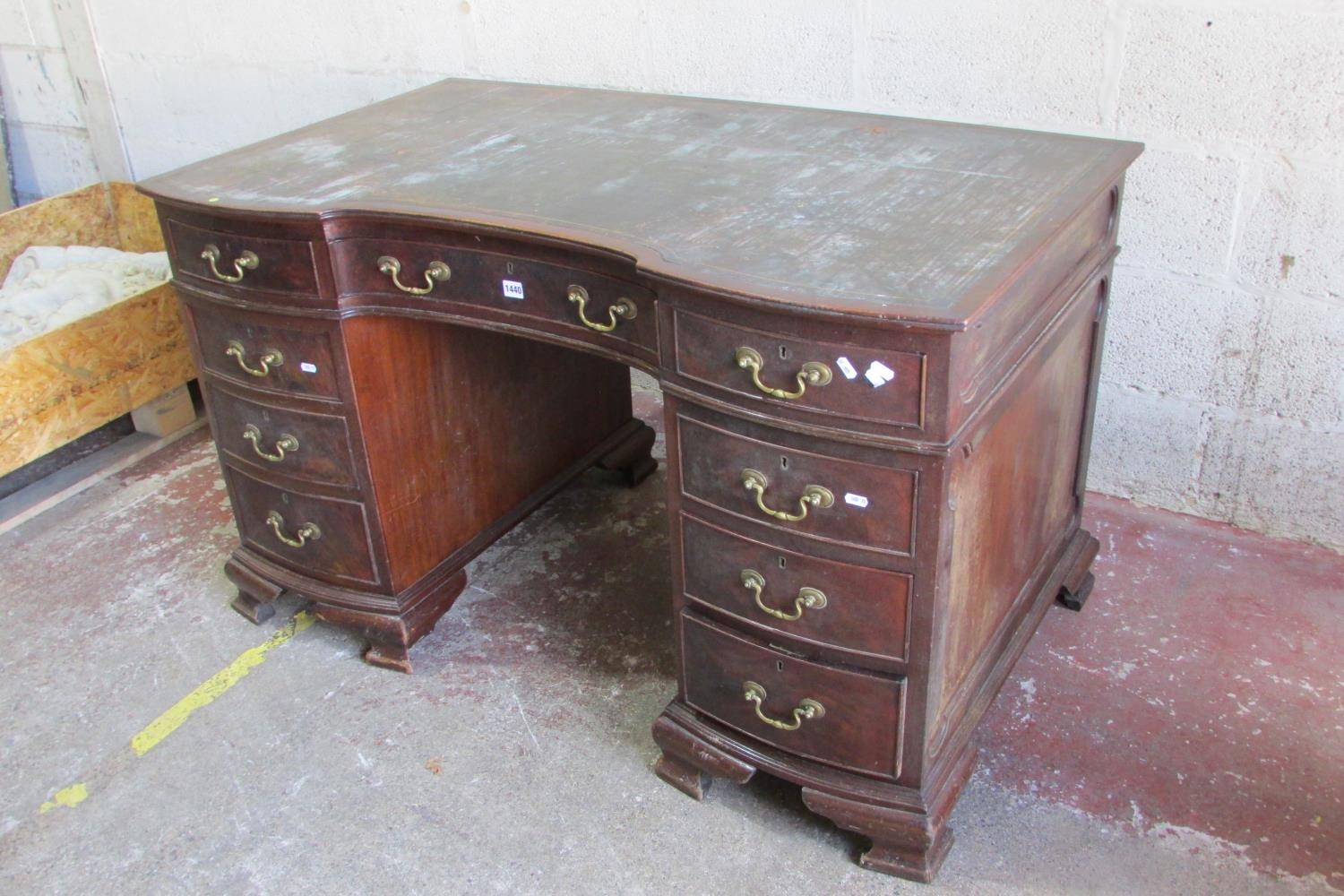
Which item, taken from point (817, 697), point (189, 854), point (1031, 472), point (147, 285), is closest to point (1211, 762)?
point (1031, 472)

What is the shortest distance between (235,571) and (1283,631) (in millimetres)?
2010

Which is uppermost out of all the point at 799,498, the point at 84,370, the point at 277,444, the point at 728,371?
the point at 728,371

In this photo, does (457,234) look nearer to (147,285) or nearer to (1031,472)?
(1031,472)

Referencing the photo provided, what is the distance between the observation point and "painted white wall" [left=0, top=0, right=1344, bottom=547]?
2.16 metres

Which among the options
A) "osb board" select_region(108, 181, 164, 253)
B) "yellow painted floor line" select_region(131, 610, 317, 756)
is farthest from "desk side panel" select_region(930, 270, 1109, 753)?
"osb board" select_region(108, 181, 164, 253)

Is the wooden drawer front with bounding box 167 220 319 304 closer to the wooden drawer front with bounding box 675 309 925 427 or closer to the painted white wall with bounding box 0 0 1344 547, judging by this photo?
the wooden drawer front with bounding box 675 309 925 427

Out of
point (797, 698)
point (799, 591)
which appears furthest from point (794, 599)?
point (797, 698)

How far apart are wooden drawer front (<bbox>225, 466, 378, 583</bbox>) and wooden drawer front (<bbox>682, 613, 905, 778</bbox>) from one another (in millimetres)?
702

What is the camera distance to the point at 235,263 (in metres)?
2.04

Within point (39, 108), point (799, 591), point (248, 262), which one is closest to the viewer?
point (799, 591)

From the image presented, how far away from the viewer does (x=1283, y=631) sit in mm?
2225

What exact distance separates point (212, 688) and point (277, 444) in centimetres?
49

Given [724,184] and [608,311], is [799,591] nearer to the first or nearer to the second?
[608,311]

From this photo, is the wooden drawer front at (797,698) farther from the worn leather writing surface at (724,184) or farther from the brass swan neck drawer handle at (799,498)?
the worn leather writing surface at (724,184)
